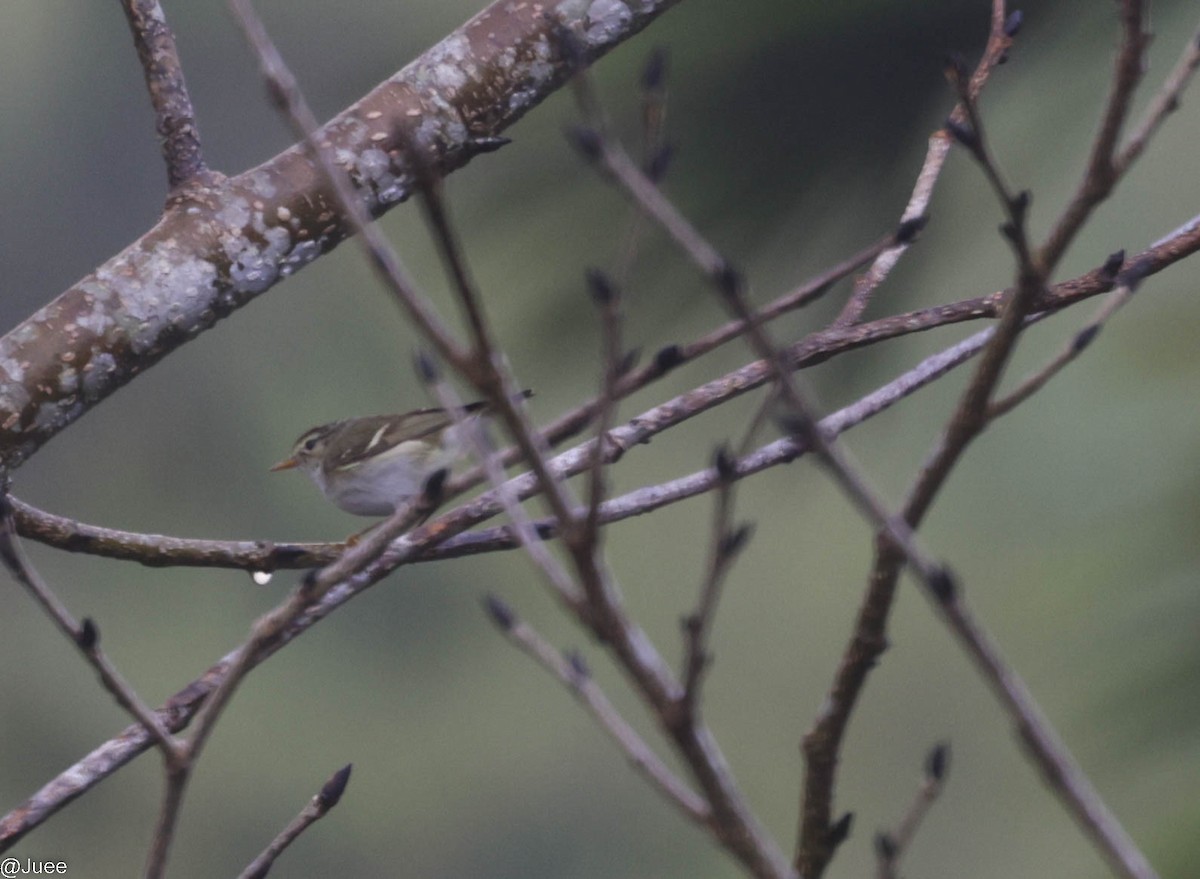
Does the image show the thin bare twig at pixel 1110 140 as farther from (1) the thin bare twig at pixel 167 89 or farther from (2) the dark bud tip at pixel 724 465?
(1) the thin bare twig at pixel 167 89

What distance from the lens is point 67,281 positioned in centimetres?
470

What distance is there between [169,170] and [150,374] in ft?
15.9

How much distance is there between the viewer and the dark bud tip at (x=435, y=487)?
0.43 metres

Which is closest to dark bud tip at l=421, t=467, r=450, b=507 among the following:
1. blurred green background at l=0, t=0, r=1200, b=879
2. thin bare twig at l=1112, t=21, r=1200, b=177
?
thin bare twig at l=1112, t=21, r=1200, b=177

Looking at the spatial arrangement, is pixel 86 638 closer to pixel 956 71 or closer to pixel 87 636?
pixel 87 636

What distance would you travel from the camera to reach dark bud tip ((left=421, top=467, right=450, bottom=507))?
0.43m

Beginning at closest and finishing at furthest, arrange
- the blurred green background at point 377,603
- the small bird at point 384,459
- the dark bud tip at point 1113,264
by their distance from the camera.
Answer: the dark bud tip at point 1113,264, the small bird at point 384,459, the blurred green background at point 377,603

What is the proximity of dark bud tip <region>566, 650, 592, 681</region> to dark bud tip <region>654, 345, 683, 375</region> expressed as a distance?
0.29 feet

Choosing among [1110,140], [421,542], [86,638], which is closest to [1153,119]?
[1110,140]

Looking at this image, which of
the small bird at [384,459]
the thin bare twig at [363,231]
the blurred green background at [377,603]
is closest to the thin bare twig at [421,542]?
the thin bare twig at [363,231]

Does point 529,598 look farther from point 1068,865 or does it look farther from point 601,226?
point 601,226

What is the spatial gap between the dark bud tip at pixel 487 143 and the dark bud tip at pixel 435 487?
0.40 meters

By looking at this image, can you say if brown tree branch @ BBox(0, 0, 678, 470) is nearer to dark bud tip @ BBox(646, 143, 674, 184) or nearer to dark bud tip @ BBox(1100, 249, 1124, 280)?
dark bud tip @ BBox(1100, 249, 1124, 280)

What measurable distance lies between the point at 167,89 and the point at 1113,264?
1.87 feet
